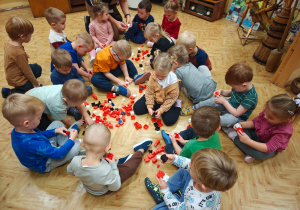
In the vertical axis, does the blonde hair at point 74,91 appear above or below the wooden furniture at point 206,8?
below

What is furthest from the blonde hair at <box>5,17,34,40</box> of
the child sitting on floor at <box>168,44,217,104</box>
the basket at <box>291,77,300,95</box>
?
the basket at <box>291,77,300,95</box>

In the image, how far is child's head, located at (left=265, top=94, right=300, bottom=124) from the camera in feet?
5.95

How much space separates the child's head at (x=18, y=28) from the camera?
2311mm

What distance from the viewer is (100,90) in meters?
3.07

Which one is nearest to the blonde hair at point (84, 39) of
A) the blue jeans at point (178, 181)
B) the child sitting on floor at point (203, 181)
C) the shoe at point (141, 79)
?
the shoe at point (141, 79)

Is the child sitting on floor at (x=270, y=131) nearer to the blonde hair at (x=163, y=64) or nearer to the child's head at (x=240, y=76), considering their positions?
the child's head at (x=240, y=76)

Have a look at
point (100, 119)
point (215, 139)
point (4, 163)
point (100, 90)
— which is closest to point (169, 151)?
point (215, 139)

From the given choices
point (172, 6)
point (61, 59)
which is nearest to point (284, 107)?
point (61, 59)

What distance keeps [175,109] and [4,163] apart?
Result: 210 centimetres

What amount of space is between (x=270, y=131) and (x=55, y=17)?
326 cm

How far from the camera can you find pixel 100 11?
339cm

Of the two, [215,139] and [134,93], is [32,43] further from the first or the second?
[215,139]

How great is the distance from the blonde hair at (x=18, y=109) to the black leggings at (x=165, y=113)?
1.28 m

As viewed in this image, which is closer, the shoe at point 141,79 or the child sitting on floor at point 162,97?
the child sitting on floor at point 162,97
